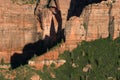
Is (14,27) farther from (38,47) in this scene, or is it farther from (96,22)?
(96,22)

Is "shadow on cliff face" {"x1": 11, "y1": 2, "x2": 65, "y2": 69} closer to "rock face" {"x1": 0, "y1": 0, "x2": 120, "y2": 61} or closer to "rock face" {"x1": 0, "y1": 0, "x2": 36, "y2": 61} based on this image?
"rock face" {"x1": 0, "y1": 0, "x2": 120, "y2": 61}

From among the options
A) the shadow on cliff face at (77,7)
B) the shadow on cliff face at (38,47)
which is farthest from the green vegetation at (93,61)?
the shadow on cliff face at (38,47)

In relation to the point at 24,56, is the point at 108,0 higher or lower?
higher

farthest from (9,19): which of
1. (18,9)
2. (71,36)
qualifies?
(71,36)

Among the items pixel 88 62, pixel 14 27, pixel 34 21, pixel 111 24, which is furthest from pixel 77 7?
pixel 88 62

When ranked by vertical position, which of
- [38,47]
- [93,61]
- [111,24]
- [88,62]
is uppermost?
[111,24]

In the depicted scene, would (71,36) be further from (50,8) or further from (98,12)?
(50,8)
